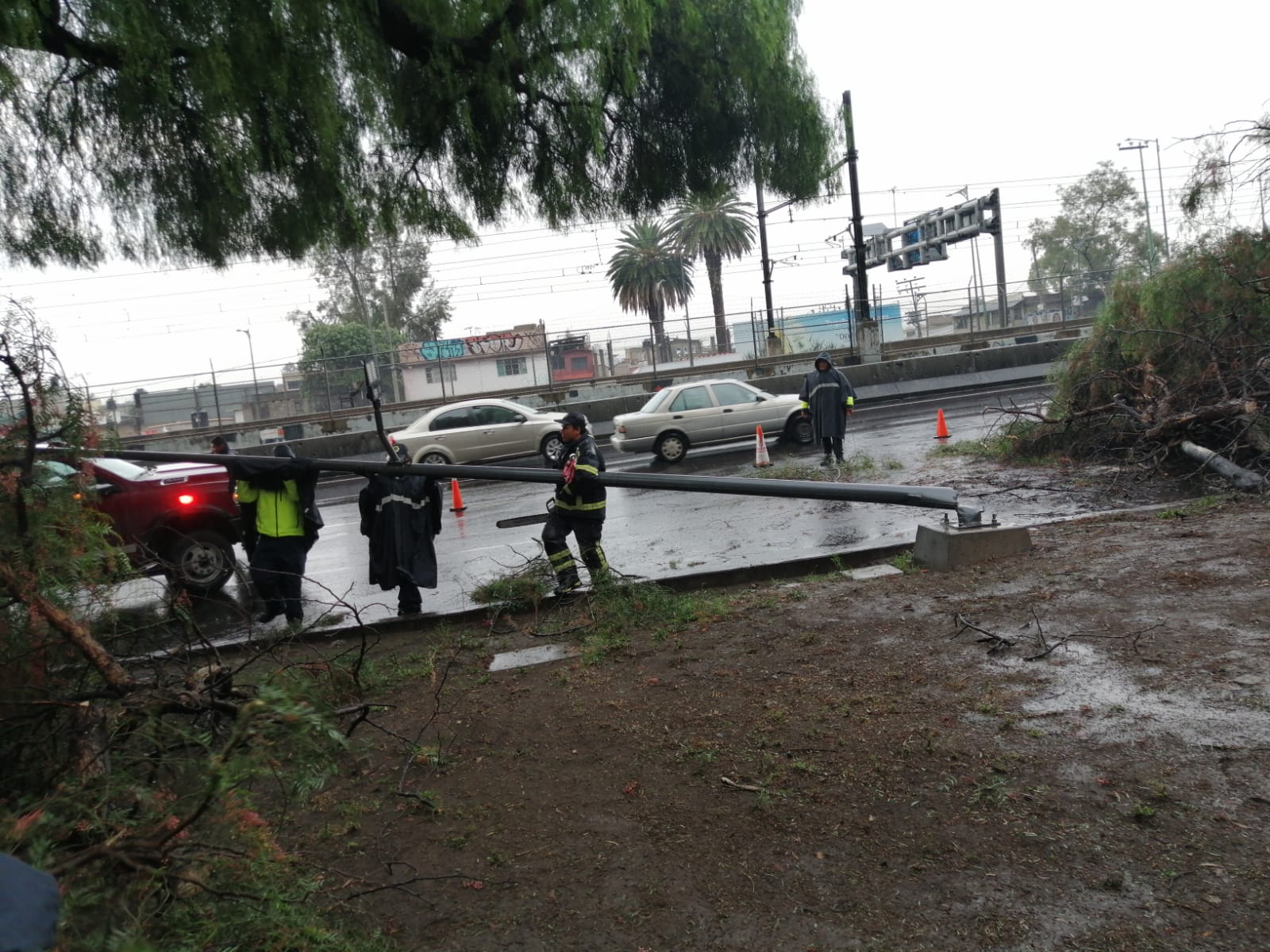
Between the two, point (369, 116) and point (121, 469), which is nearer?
Result: point (369, 116)

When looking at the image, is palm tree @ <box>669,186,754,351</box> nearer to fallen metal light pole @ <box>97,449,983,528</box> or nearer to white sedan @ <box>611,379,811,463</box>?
white sedan @ <box>611,379,811,463</box>

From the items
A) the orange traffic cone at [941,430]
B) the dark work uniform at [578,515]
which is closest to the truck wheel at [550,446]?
the orange traffic cone at [941,430]

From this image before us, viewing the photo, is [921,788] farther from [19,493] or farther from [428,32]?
[428,32]

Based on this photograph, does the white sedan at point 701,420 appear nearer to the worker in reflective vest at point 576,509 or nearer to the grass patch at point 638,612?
the worker in reflective vest at point 576,509

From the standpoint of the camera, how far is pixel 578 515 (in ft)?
27.2

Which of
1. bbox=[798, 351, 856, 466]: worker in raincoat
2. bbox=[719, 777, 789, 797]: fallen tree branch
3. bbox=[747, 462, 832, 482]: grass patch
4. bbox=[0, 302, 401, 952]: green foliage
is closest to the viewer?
bbox=[0, 302, 401, 952]: green foliage

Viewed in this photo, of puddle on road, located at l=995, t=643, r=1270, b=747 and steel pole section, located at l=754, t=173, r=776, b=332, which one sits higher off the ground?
steel pole section, located at l=754, t=173, r=776, b=332

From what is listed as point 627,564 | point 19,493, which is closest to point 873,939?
point 19,493

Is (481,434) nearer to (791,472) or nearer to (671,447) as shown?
(671,447)

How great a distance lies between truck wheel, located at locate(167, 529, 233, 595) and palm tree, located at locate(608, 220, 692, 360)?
5382 cm

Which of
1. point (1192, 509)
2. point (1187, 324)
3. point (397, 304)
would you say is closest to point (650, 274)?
point (397, 304)

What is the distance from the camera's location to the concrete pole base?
7777 mm

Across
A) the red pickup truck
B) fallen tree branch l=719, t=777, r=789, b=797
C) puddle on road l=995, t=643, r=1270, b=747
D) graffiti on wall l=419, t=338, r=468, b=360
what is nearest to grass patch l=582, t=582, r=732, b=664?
fallen tree branch l=719, t=777, r=789, b=797

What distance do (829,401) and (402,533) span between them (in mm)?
8936
